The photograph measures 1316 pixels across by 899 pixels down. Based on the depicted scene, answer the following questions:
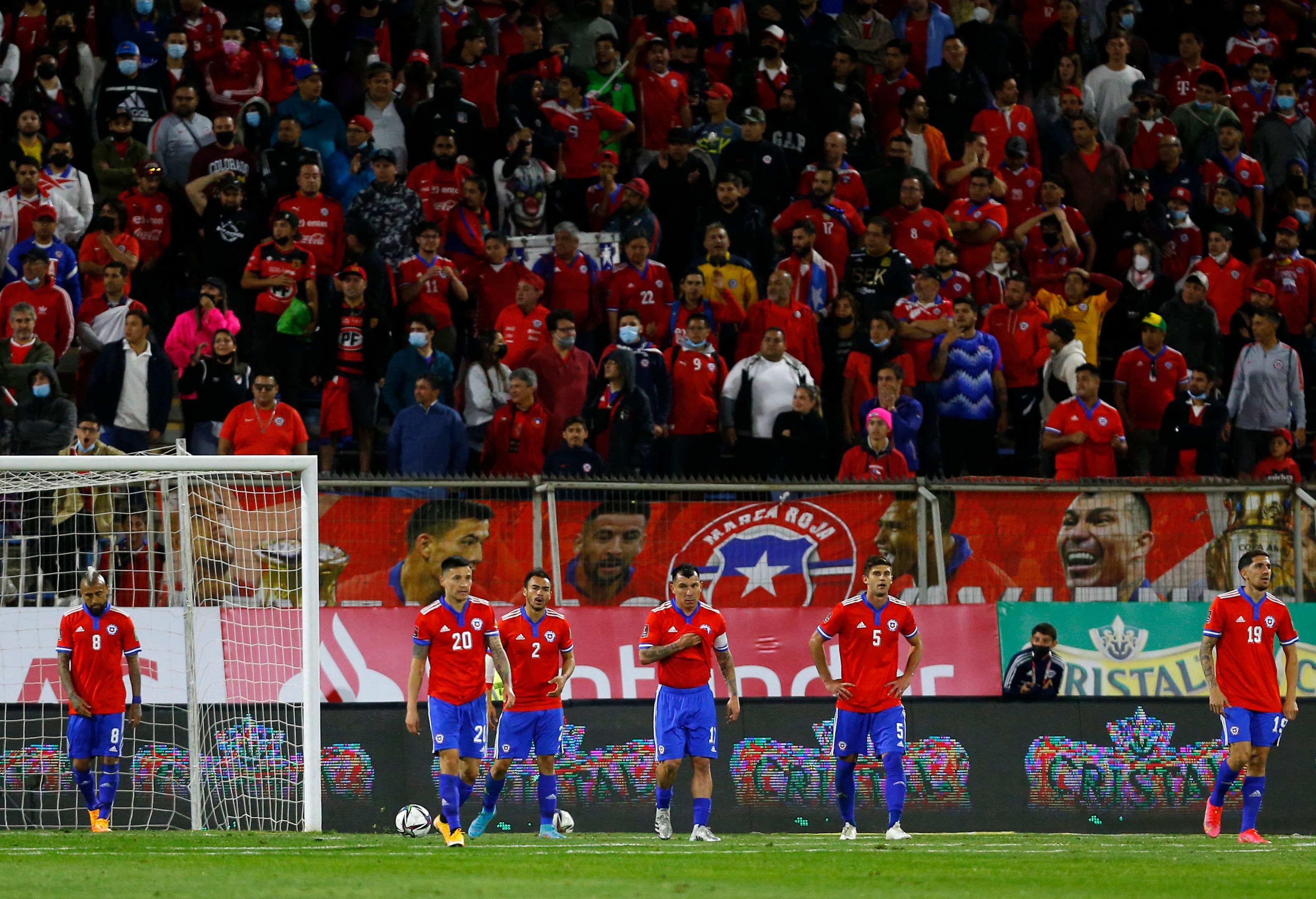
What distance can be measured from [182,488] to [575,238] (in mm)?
6239

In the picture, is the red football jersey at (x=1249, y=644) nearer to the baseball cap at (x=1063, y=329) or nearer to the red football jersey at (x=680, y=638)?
the red football jersey at (x=680, y=638)

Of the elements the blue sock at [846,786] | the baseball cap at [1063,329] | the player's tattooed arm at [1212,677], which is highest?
the baseball cap at [1063,329]

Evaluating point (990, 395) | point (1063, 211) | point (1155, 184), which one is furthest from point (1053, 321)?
point (1155, 184)

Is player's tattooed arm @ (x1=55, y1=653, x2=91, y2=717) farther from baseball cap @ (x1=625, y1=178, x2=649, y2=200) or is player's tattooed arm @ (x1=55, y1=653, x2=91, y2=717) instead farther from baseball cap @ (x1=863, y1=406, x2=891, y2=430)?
baseball cap @ (x1=625, y1=178, x2=649, y2=200)

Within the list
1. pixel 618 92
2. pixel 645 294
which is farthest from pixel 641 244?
pixel 618 92

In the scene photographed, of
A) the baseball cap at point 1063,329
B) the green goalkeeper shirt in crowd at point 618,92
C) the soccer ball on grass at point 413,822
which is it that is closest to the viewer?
the soccer ball on grass at point 413,822

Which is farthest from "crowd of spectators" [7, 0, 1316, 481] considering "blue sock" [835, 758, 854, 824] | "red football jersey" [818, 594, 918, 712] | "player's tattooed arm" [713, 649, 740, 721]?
"blue sock" [835, 758, 854, 824]

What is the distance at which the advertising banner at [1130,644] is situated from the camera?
15758mm

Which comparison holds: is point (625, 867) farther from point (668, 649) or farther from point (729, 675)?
point (729, 675)

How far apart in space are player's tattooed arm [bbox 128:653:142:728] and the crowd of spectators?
100 inches

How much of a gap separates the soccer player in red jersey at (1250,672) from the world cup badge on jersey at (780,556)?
331 cm

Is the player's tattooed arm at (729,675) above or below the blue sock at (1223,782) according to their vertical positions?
above

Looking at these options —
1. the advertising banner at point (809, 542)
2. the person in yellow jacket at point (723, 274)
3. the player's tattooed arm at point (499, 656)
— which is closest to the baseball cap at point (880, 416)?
the advertising banner at point (809, 542)

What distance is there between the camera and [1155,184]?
22.4 meters
